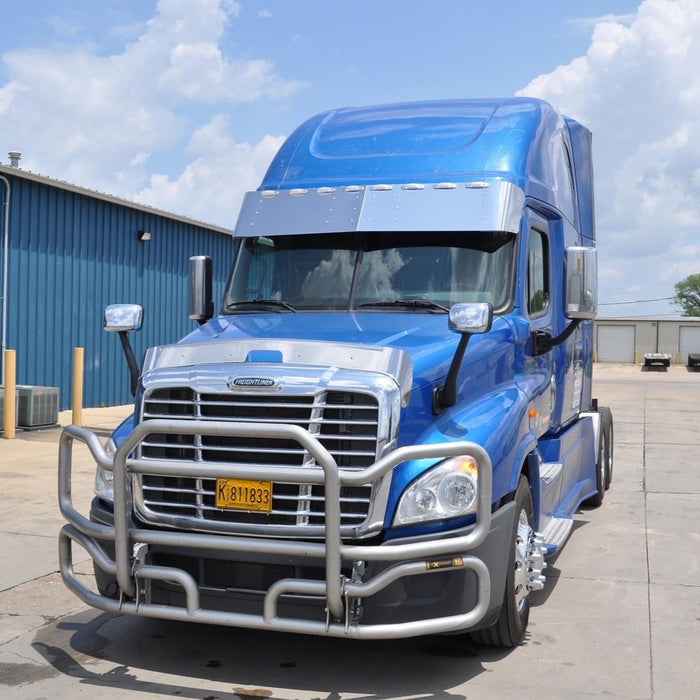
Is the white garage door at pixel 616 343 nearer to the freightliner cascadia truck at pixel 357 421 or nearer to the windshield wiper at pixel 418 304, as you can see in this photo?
the freightliner cascadia truck at pixel 357 421

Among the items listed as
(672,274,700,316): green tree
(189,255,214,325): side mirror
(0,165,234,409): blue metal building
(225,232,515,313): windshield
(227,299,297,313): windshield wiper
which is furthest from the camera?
(672,274,700,316): green tree

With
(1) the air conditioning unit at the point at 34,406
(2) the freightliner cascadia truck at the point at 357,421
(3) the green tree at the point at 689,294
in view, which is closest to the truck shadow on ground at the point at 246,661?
(2) the freightliner cascadia truck at the point at 357,421

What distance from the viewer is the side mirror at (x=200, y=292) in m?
6.52

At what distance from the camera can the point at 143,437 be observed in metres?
4.39

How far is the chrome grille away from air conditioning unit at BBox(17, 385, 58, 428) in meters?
9.65

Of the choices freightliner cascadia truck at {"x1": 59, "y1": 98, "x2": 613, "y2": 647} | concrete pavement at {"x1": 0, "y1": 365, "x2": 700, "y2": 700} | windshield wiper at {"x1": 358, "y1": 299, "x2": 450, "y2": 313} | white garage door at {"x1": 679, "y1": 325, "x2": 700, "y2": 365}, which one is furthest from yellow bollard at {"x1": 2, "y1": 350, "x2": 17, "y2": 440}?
white garage door at {"x1": 679, "y1": 325, "x2": 700, "y2": 365}

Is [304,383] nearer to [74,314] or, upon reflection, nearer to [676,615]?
[676,615]

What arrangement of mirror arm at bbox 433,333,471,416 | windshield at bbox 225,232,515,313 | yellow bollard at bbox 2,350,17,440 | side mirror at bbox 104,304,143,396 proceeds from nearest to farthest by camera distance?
1. mirror arm at bbox 433,333,471,416
2. side mirror at bbox 104,304,143,396
3. windshield at bbox 225,232,515,313
4. yellow bollard at bbox 2,350,17,440

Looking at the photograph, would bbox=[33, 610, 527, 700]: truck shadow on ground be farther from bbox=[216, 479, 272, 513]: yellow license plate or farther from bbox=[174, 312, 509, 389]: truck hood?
bbox=[174, 312, 509, 389]: truck hood

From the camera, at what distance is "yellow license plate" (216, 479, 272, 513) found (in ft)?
14.4

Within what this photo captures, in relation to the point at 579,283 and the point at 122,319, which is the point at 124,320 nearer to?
the point at 122,319

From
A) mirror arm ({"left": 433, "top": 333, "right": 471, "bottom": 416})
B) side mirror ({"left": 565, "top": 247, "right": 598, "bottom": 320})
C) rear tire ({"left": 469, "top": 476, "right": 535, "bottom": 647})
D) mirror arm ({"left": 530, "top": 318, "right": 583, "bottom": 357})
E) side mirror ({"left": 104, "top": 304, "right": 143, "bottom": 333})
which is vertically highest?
side mirror ({"left": 565, "top": 247, "right": 598, "bottom": 320})

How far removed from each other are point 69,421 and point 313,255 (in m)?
10.5

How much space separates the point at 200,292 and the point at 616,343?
52898 mm
